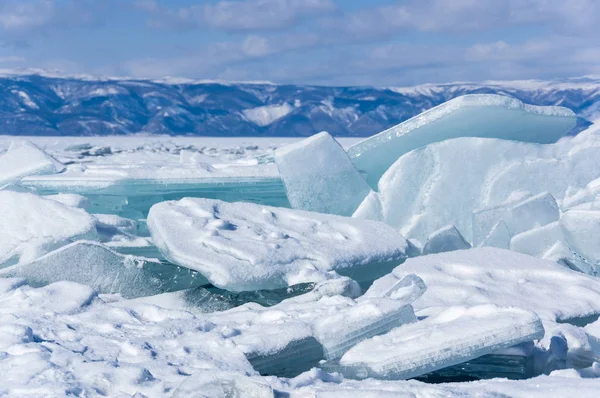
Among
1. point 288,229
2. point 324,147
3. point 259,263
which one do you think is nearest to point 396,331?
point 259,263

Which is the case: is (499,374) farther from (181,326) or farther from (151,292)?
(151,292)

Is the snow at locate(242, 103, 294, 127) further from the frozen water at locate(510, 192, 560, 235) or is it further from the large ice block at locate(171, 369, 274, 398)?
the large ice block at locate(171, 369, 274, 398)

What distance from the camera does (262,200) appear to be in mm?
5227

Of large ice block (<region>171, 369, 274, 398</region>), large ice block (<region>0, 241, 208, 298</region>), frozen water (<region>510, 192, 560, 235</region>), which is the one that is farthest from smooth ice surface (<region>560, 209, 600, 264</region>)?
large ice block (<region>171, 369, 274, 398</region>)

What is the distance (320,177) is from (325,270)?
138cm

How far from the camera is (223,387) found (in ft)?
6.14

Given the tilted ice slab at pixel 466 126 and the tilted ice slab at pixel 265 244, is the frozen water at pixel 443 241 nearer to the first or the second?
the tilted ice slab at pixel 265 244

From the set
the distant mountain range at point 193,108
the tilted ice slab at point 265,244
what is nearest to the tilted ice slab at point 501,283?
the tilted ice slab at point 265,244

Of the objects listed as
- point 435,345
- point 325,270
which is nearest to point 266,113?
point 325,270

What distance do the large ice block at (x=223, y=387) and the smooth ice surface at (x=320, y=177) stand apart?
2.81m

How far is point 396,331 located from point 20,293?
1511 mm

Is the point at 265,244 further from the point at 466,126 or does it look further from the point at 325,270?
the point at 466,126

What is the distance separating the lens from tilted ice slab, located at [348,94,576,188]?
188 inches

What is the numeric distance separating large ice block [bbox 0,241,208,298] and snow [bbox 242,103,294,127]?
155ft
